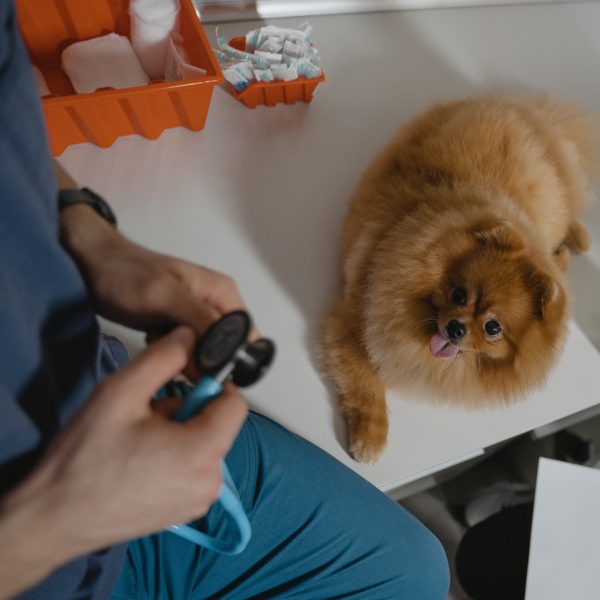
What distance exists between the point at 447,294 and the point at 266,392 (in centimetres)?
36

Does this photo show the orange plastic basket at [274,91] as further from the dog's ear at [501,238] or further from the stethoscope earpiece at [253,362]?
the stethoscope earpiece at [253,362]

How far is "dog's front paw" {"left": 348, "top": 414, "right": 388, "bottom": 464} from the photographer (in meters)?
0.86

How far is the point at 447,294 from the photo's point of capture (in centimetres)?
84

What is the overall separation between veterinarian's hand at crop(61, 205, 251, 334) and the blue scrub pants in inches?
12.2

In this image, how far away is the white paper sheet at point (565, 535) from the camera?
2.96 feet

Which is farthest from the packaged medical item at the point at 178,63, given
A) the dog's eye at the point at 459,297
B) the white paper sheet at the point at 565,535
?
the white paper sheet at the point at 565,535

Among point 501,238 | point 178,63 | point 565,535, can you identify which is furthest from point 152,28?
point 565,535

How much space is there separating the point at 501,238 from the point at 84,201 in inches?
23.8

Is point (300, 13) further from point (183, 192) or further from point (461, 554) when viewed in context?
point (461, 554)

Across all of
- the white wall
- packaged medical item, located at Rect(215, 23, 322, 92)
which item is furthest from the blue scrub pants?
the white wall

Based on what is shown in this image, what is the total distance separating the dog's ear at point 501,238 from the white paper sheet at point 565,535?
17.1 inches

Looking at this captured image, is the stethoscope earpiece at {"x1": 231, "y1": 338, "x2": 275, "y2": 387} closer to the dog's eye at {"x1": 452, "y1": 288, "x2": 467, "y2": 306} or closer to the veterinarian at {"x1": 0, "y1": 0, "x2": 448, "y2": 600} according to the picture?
the veterinarian at {"x1": 0, "y1": 0, "x2": 448, "y2": 600}

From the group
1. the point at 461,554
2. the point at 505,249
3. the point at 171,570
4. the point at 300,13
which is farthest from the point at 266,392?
the point at 300,13

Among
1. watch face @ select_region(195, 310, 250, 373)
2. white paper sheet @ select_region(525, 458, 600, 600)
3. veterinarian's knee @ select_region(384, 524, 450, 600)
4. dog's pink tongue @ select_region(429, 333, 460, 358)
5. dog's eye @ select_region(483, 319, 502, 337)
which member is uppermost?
watch face @ select_region(195, 310, 250, 373)
